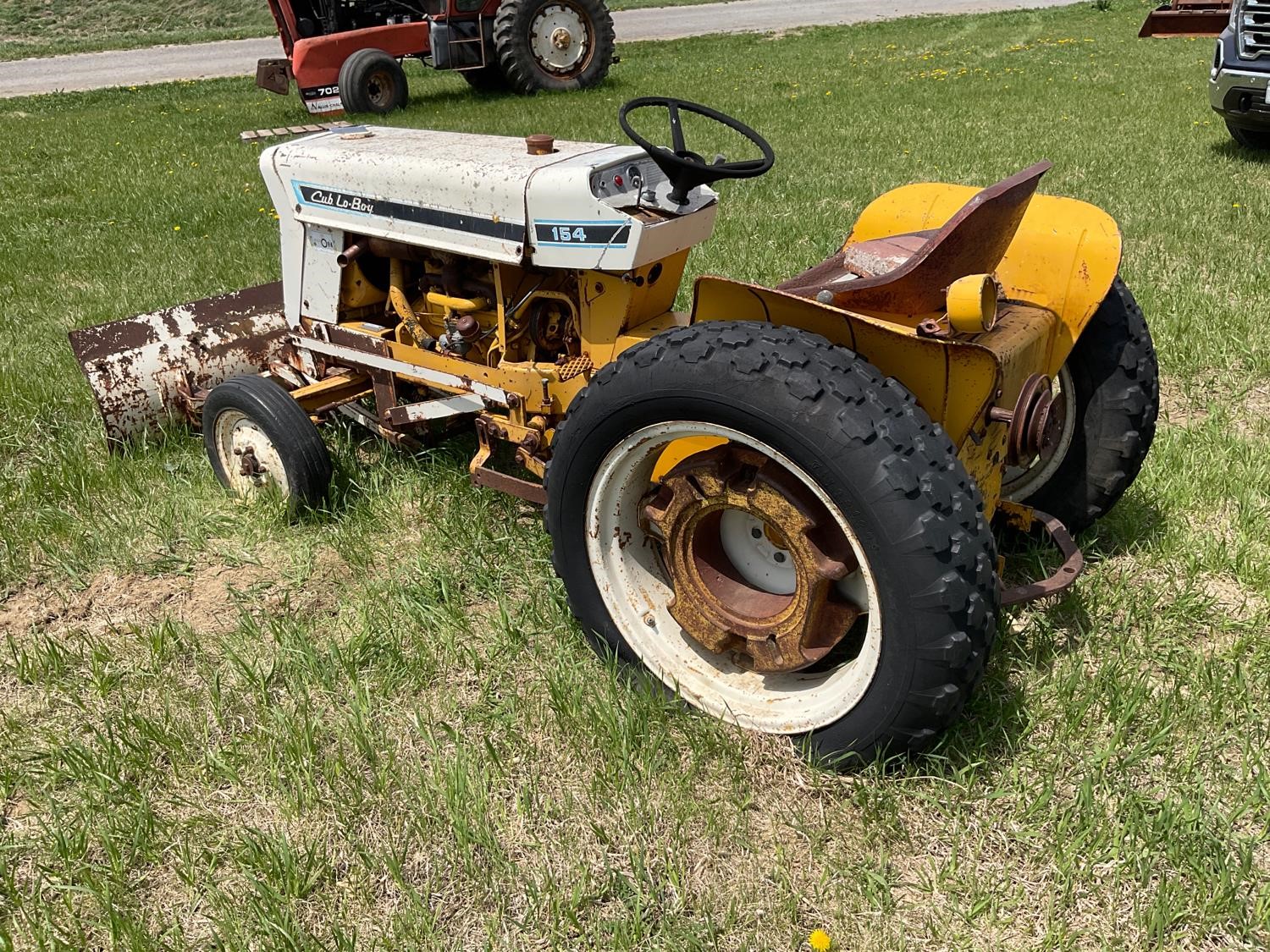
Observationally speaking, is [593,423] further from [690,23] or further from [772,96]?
[690,23]

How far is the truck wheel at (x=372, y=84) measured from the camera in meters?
11.8

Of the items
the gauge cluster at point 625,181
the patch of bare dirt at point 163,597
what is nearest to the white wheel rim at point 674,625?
the gauge cluster at point 625,181

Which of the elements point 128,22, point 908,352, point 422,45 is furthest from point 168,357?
point 128,22

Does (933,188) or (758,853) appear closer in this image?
(758,853)

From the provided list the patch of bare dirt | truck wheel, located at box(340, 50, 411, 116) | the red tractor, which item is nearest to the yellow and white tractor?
the patch of bare dirt

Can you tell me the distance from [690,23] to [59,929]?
22517 millimetres

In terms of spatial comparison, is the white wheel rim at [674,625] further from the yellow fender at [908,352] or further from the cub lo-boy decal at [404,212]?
the cub lo-boy decal at [404,212]

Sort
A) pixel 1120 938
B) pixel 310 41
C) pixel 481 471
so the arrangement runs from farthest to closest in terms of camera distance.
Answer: pixel 310 41, pixel 481 471, pixel 1120 938

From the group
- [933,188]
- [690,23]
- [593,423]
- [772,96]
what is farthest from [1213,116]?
[690,23]

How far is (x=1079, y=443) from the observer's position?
2885mm

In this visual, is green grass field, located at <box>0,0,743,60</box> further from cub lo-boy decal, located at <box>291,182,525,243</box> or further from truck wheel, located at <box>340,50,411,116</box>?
cub lo-boy decal, located at <box>291,182,525,243</box>

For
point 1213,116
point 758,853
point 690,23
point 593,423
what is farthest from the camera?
point 690,23

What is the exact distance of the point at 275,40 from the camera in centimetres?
2314

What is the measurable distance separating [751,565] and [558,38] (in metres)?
12.2
